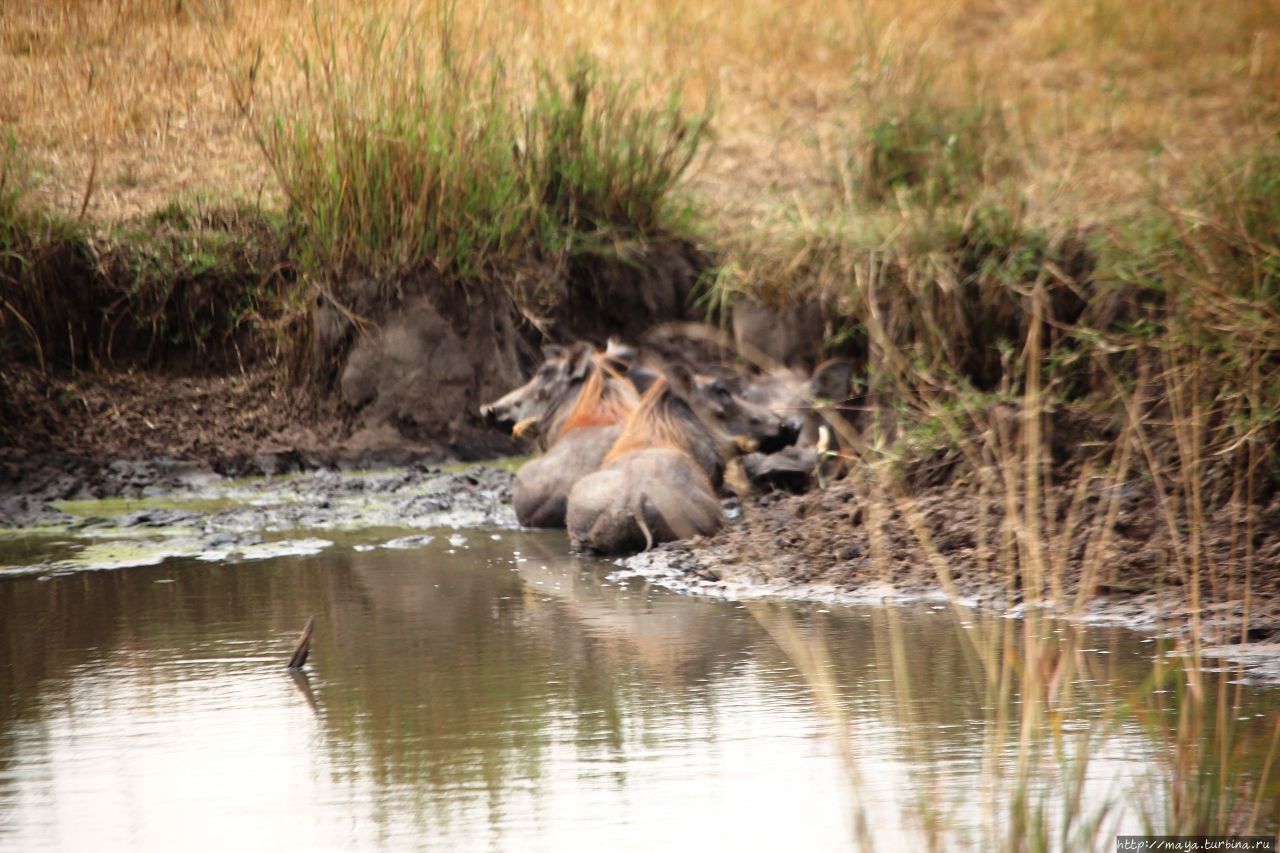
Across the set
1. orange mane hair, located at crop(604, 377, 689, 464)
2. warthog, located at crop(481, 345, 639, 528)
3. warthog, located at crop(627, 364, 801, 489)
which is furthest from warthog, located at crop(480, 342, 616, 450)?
orange mane hair, located at crop(604, 377, 689, 464)

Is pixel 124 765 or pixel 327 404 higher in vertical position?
pixel 327 404

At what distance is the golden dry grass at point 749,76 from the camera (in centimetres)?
997

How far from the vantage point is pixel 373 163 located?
30.2 feet

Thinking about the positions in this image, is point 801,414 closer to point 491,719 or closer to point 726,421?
point 726,421

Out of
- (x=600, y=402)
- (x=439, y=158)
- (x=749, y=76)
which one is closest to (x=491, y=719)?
(x=600, y=402)

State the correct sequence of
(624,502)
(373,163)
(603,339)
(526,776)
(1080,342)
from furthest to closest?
(603,339) → (373,163) → (1080,342) → (624,502) → (526,776)

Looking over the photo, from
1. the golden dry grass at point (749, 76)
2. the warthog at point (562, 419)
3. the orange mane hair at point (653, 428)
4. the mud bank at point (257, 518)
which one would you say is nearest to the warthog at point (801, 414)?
the orange mane hair at point (653, 428)

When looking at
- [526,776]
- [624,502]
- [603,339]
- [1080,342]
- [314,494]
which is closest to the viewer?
[526,776]

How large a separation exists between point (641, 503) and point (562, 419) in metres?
1.68

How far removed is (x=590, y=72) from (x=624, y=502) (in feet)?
15.7

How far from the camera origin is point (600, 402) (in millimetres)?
8203

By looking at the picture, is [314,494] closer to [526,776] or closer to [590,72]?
[590,72]

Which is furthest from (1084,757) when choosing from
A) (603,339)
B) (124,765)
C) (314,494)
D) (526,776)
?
(603,339)

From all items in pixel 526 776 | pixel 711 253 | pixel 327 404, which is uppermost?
pixel 711 253
